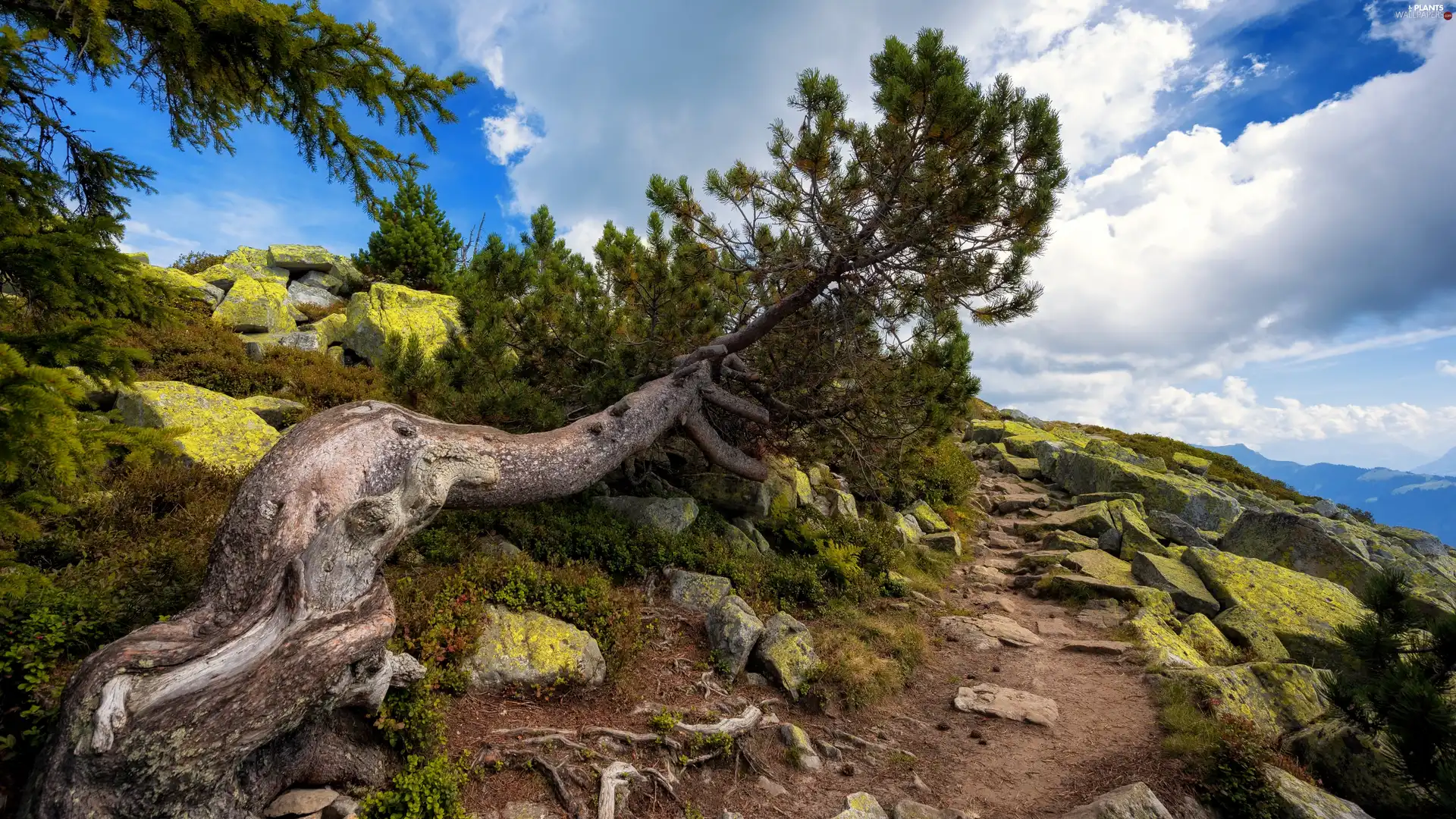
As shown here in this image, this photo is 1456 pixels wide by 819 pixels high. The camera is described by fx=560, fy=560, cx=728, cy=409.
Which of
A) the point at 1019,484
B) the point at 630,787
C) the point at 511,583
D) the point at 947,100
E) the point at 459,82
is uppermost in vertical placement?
the point at 947,100

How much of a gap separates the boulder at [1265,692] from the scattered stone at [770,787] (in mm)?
5569

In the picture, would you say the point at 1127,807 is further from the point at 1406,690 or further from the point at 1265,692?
the point at 1265,692

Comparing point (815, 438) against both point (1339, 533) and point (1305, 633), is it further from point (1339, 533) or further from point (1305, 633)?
point (1339, 533)

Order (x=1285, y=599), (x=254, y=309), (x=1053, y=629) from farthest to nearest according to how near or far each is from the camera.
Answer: (x=254, y=309) → (x=1285, y=599) → (x=1053, y=629)

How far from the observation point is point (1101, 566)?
12.6 metres

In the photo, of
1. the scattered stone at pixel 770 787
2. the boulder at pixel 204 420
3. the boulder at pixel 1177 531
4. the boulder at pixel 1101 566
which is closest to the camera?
the scattered stone at pixel 770 787

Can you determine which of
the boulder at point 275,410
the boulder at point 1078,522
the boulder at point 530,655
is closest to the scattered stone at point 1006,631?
the boulder at point 1078,522

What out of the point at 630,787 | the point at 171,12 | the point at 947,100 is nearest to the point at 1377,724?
the point at 630,787

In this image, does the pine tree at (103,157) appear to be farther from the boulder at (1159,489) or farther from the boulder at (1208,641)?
the boulder at (1159,489)

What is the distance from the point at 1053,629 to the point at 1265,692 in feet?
10.4

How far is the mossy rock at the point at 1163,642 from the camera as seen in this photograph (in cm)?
865

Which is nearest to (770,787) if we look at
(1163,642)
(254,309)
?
(1163,642)

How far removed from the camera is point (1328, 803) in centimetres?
532

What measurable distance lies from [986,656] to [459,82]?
11.2 m
